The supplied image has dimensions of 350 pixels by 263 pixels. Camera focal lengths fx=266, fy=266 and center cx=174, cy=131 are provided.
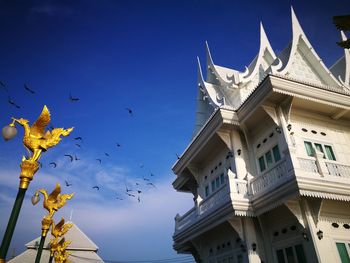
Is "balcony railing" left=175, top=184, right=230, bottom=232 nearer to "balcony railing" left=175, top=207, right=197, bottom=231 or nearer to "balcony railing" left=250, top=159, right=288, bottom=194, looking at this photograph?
"balcony railing" left=175, top=207, right=197, bottom=231

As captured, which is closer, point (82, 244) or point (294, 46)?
point (294, 46)

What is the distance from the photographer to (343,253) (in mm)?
9148

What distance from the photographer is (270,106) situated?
11.5 m

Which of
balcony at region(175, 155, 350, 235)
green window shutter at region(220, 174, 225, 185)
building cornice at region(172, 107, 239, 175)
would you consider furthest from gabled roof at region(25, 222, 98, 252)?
balcony at region(175, 155, 350, 235)

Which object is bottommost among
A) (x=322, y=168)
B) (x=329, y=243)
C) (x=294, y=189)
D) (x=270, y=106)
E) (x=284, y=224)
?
(x=329, y=243)

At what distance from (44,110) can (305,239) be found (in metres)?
9.13

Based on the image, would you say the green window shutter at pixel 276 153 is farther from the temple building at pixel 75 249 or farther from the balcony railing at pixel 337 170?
the temple building at pixel 75 249

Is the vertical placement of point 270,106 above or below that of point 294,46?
below

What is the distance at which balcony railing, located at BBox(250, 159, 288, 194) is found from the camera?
9724 mm

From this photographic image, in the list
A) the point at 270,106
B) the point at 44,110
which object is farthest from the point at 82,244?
the point at 44,110

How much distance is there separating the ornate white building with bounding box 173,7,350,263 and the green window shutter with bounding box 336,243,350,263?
3 cm

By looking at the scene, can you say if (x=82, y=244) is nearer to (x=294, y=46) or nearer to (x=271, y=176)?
(x=271, y=176)

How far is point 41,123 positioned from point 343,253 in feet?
33.6

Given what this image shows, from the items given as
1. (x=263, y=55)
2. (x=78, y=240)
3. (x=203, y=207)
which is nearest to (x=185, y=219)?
(x=203, y=207)
